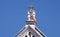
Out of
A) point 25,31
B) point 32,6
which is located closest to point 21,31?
point 25,31

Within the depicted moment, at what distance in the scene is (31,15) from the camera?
82188 mm

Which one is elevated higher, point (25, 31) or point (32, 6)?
point (32, 6)

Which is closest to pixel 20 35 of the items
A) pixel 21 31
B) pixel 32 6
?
pixel 21 31

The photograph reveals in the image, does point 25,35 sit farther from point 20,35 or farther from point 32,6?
point 32,6

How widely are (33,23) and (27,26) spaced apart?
4.29ft

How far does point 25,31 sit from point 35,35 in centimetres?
186

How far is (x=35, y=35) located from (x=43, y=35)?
1.51 metres

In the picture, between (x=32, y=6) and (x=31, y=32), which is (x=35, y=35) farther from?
(x=32, y=6)

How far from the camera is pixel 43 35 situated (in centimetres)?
7981

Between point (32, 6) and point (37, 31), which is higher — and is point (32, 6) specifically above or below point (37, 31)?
above

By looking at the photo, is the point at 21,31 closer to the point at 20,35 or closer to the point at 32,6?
the point at 20,35

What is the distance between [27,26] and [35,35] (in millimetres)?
2061

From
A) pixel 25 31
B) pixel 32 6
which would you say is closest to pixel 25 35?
pixel 25 31

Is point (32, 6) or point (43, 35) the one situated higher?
point (32, 6)
